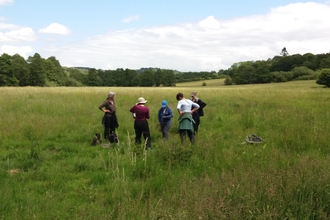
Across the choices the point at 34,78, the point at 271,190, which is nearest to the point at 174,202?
the point at 271,190

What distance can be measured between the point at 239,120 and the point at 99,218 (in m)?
10.8

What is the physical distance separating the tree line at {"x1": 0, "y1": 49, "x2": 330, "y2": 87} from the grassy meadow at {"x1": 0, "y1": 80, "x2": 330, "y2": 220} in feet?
183

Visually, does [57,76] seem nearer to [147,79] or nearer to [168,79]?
[147,79]

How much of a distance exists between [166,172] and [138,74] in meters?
89.1

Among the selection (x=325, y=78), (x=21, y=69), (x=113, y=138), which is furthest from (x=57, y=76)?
(x=113, y=138)

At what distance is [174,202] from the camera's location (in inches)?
161

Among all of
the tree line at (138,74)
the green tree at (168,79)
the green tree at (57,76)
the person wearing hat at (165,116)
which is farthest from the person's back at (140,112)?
the green tree at (168,79)

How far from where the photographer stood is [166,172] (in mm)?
6094

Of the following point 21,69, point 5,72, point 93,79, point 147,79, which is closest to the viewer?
point 5,72

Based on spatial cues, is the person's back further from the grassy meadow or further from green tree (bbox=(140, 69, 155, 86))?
green tree (bbox=(140, 69, 155, 86))

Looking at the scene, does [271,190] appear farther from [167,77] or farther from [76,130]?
[167,77]

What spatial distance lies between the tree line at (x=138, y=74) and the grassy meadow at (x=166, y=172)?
55.6 m

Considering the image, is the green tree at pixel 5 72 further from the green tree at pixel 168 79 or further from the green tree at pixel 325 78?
the green tree at pixel 325 78

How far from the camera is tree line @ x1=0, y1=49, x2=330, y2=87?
6538cm
